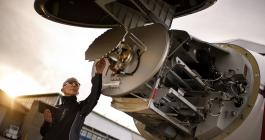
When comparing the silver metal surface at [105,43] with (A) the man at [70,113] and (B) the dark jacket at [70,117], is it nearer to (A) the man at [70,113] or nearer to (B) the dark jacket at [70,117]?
(A) the man at [70,113]

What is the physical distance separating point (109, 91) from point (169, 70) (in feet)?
2.29

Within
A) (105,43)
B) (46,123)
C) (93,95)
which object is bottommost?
(46,123)

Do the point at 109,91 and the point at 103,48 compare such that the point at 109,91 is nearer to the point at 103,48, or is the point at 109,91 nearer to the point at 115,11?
the point at 103,48

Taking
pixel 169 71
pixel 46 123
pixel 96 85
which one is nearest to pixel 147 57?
pixel 169 71

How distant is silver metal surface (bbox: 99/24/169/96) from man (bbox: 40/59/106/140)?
0.65ft

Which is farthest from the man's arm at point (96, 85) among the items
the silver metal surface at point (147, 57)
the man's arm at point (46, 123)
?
the man's arm at point (46, 123)

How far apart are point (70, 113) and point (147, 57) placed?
1175mm

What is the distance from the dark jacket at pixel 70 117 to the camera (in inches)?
149

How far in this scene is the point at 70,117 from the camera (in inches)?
153

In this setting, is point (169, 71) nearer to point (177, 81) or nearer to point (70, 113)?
point (177, 81)

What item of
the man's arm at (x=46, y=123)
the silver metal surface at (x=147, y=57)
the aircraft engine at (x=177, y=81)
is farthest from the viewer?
the man's arm at (x=46, y=123)

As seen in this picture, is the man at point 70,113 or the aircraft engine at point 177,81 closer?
the aircraft engine at point 177,81


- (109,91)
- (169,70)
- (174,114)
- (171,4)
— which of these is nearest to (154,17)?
(171,4)

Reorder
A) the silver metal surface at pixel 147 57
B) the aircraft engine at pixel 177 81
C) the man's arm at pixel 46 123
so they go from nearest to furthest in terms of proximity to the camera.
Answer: the silver metal surface at pixel 147 57
the aircraft engine at pixel 177 81
the man's arm at pixel 46 123
